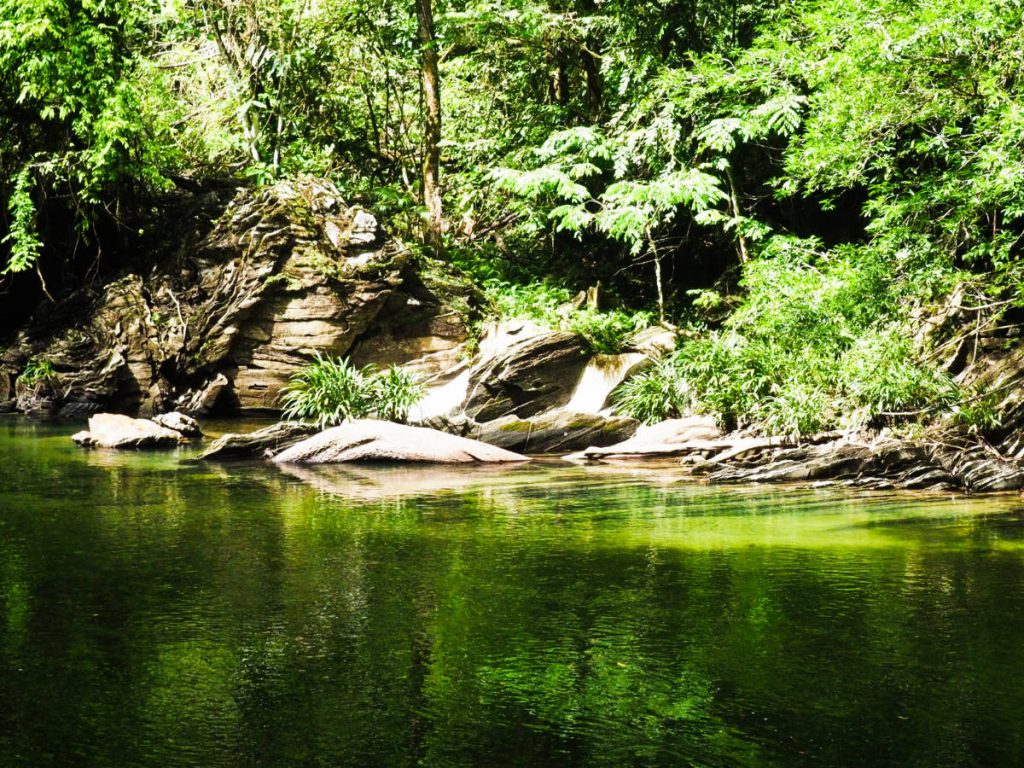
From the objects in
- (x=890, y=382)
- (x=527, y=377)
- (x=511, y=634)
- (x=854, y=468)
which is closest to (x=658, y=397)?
(x=527, y=377)

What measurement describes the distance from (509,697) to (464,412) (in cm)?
1254

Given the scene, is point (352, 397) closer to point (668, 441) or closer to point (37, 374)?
point (668, 441)

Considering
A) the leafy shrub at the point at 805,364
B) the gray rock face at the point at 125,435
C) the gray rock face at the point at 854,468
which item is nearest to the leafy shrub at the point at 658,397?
the leafy shrub at the point at 805,364

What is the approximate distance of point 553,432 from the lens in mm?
15117

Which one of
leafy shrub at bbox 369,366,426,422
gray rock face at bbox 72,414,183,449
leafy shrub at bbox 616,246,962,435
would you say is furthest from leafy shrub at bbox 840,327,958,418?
gray rock face at bbox 72,414,183,449

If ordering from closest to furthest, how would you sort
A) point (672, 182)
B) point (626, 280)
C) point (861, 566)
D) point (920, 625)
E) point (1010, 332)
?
1. point (920, 625)
2. point (861, 566)
3. point (1010, 332)
4. point (672, 182)
5. point (626, 280)

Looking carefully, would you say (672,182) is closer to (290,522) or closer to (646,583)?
(290,522)

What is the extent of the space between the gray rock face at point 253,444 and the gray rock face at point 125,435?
1330 mm

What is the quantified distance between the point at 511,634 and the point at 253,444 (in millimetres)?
9453

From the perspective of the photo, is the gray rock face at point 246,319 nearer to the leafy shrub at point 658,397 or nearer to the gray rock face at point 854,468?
the leafy shrub at point 658,397

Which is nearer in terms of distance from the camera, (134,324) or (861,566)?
(861,566)

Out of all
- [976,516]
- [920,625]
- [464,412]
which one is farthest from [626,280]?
[920,625]

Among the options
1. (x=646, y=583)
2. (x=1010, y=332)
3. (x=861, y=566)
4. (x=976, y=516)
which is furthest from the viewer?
(x=1010, y=332)

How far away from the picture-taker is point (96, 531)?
832 cm
